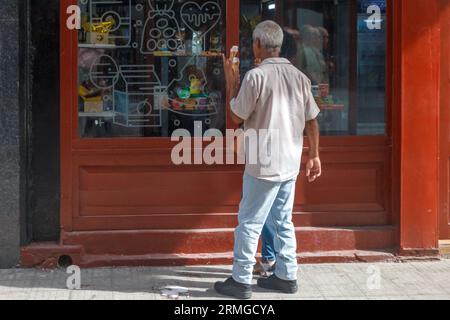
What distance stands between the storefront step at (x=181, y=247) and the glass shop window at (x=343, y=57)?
34.5 inches

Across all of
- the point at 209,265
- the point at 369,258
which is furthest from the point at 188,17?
the point at 369,258

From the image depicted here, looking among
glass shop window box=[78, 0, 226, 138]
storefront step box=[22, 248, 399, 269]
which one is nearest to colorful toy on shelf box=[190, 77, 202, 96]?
glass shop window box=[78, 0, 226, 138]

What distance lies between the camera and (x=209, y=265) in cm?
696

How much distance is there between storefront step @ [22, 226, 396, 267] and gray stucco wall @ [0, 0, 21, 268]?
27 centimetres

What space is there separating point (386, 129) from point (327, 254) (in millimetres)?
1169

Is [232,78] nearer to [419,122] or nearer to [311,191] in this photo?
[311,191]

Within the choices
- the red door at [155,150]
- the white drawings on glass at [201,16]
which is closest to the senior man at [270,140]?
the red door at [155,150]

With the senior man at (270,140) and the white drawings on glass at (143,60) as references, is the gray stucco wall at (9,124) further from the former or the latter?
the senior man at (270,140)

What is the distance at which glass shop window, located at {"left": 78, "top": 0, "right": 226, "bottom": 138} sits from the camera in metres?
6.95

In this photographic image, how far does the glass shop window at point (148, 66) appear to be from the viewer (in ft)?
22.8

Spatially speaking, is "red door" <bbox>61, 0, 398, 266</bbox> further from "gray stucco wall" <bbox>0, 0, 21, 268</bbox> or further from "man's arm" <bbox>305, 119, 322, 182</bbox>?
"man's arm" <bbox>305, 119, 322, 182</bbox>

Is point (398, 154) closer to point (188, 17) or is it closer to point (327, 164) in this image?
point (327, 164)

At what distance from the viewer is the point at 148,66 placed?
7016mm

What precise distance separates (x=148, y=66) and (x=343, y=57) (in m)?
1.65
